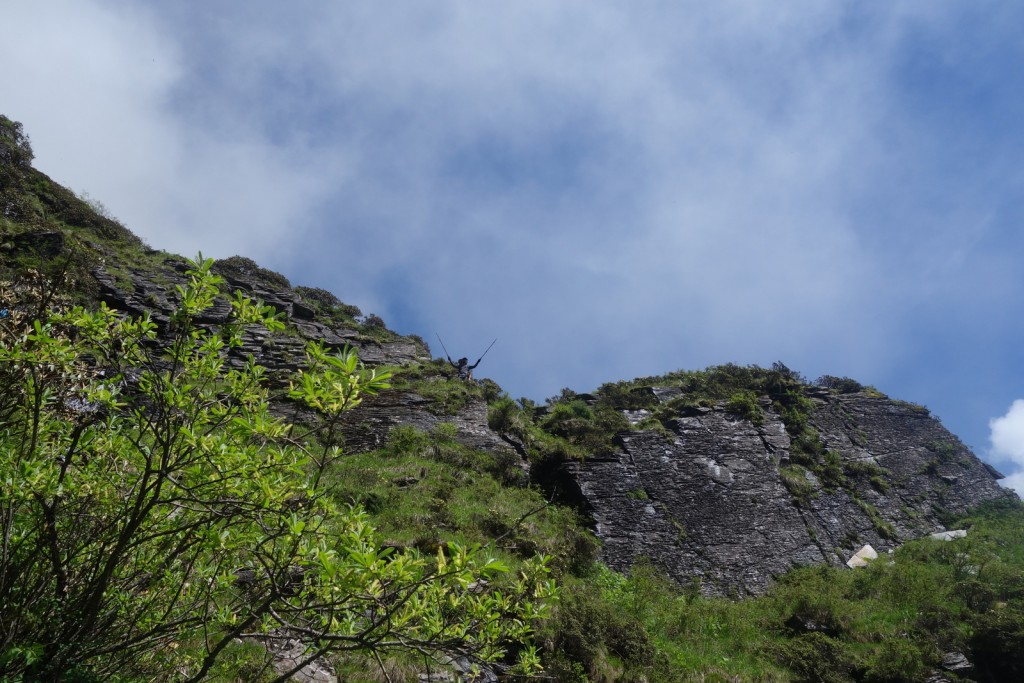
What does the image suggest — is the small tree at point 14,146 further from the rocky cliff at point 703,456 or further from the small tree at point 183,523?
the small tree at point 183,523

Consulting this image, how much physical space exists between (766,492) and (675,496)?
→ 3.70m

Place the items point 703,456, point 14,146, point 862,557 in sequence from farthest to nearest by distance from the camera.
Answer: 1. point 14,146
2. point 703,456
3. point 862,557

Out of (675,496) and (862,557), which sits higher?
(675,496)

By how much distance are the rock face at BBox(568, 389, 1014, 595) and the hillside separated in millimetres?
78

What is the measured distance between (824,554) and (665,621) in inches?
337

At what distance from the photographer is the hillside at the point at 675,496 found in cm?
1116

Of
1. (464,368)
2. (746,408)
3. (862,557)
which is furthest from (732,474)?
(464,368)

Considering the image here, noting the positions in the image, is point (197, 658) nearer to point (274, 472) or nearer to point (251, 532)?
point (251, 532)

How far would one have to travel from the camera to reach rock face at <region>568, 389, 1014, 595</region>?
53.5 ft

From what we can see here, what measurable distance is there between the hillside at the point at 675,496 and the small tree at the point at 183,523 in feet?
5.35

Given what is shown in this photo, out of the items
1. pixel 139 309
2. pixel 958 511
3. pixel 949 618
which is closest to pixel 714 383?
pixel 958 511

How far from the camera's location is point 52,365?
3318 mm

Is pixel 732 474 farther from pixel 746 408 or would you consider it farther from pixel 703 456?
pixel 746 408

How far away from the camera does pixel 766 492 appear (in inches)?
763
